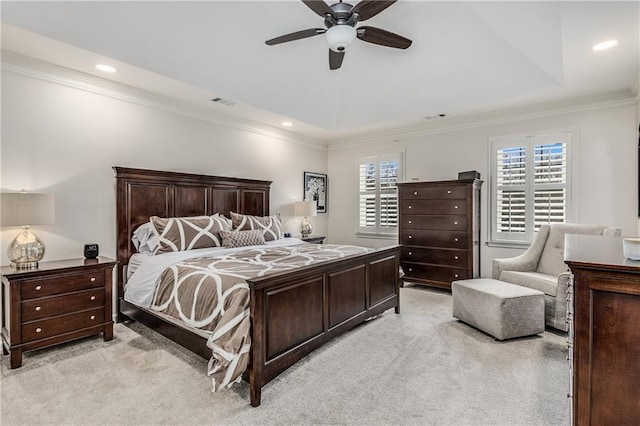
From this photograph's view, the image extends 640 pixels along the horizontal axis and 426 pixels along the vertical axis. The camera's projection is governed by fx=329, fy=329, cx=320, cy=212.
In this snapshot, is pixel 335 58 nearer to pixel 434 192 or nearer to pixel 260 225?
pixel 260 225

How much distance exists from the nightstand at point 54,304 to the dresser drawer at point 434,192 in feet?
13.4

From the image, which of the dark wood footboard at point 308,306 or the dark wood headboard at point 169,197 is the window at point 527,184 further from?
the dark wood headboard at point 169,197

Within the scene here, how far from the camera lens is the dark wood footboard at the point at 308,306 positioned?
2160mm

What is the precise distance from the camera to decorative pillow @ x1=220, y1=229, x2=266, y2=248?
3852mm

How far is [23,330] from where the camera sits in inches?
103

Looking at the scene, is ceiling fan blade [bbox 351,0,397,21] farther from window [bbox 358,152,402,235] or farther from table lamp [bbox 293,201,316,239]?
window [bbox 358,152,402,235]

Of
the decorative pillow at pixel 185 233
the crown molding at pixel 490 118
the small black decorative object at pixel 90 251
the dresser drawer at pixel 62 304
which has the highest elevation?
the crown molding at pixel 490 118

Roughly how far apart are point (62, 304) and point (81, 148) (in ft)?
5.33

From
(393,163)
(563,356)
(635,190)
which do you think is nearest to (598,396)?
(563,356)

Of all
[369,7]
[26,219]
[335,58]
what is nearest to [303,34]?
[335,58]

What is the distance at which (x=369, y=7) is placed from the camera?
7.62 ft

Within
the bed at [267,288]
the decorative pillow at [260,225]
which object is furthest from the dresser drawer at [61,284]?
Answer: the decorative pillow at [260,225]

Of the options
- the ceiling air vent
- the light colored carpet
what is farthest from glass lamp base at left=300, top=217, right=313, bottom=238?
the light colored carpet

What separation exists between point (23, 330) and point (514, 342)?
166 inches
